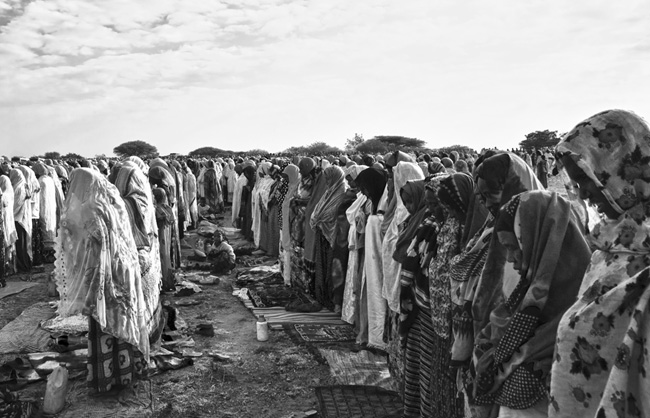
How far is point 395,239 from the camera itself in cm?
516

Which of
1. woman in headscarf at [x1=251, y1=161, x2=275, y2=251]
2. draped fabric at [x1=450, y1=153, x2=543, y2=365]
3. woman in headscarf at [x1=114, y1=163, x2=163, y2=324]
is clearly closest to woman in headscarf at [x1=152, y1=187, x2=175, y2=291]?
woman in headscarf at [x1=114, y1=163, x2=163, y2=324]

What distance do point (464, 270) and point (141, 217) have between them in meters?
3.75

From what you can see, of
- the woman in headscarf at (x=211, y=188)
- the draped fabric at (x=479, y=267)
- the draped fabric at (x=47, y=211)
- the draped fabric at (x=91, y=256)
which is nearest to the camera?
the draped fabric at (x=479, y=267)

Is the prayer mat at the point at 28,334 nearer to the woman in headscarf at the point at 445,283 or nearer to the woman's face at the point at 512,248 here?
the woman in headscarf at the point at 445,283

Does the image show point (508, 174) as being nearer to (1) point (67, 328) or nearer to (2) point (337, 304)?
(2) point (337, 304)

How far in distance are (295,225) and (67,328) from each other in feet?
11.0

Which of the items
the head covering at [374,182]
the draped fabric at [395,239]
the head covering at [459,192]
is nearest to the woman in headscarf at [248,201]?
the head covering at [374,182]

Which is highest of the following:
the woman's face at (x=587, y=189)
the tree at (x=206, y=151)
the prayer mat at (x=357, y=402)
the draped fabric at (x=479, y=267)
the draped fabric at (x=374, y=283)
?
the woman's face at (x=587, y=189)

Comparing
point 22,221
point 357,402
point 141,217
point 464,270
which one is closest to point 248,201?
point 22,221

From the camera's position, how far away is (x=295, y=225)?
8445 mm

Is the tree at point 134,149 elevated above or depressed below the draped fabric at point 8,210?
below

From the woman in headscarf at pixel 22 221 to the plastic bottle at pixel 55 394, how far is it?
248 inches

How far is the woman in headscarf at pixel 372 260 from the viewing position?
18.9ft

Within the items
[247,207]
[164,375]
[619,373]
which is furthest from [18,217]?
[619,373]
